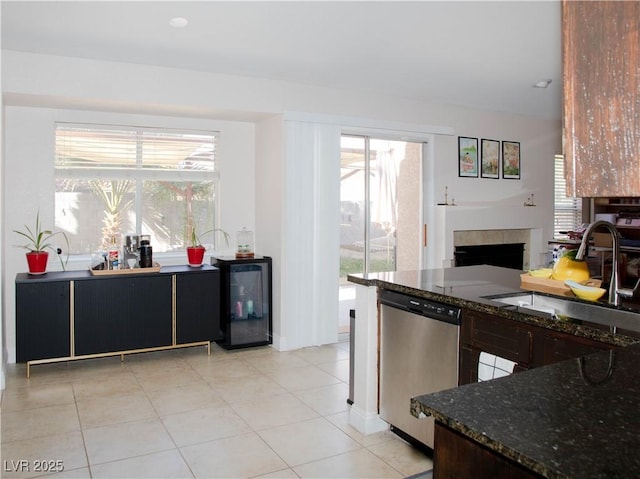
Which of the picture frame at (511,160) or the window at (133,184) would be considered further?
the picture frame at (511,160)

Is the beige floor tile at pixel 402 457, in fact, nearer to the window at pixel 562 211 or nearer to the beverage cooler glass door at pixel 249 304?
the beverage cooler glass door at pixel 249 304

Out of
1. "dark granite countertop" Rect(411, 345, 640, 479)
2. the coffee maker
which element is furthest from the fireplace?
"dark granite countertop" Rect(411, 345, 640, 479)

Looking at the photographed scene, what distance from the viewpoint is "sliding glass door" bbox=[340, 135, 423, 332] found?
5.41m

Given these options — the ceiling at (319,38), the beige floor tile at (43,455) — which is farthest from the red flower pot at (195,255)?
the beige floor tile at (43,455)

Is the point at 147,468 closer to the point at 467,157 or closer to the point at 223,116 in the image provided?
the point at 223,116

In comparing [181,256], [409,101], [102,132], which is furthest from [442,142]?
[102,132]

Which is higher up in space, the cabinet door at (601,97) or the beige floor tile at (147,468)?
the cabinet door at (601,97)

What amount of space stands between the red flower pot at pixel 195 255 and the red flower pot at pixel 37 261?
123cm

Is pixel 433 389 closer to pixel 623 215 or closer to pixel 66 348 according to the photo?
pixel 66 348

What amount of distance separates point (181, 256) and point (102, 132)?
4.57ft

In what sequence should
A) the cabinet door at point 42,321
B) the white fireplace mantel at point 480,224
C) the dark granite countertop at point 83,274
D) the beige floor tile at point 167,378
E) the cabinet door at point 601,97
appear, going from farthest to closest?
the white fireplace mantel at point 480,224, the dark granite countertop at point 83,274, the cabinet door at point 42,321, the beige floor tile at point 167,378, the cabinet door at point 601,97

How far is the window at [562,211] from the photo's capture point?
6993 millimetres

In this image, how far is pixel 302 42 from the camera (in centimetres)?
375

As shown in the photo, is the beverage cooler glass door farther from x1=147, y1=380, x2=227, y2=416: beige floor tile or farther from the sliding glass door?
x1=147, y1=380, x2=227, y2=416: beige floor tile
